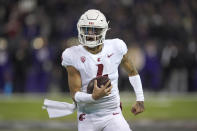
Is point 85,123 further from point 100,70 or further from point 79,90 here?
point 100,70

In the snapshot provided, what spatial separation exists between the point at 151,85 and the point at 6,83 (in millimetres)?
Answer: 3778

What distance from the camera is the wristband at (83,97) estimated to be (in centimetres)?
583

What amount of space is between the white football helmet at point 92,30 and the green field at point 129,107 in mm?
7052

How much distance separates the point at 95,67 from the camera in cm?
603

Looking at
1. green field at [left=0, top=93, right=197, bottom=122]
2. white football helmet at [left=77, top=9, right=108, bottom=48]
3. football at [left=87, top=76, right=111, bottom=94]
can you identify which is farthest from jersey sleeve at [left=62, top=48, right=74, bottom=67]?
green field at [left=0, top=93, right=197, bottom=122]

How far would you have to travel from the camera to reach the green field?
13.2 m

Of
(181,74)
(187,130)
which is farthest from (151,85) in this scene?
(187,130)

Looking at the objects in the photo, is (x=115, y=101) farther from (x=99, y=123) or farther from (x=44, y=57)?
(x=44, y=57)

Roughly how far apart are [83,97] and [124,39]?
33.0ft

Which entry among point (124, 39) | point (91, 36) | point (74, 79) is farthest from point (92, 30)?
point (124, 39)

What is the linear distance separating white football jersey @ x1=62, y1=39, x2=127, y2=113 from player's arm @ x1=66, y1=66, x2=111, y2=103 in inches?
2.1

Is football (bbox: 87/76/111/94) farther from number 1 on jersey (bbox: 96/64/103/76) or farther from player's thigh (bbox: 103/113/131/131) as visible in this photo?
player's thigh (bbox: 103/113/131/131)

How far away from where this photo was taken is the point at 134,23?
16672mm

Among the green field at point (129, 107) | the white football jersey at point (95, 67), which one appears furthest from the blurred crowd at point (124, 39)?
the white football jersey at point (95, 67)
